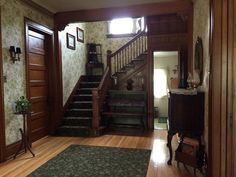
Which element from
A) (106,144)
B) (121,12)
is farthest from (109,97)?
(121,12)

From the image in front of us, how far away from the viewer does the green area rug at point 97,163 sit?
2951mm

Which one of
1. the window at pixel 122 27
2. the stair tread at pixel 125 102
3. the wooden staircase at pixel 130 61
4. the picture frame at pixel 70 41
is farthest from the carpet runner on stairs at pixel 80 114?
the window at pixel 122 27

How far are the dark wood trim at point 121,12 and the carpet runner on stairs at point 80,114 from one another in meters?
2.02

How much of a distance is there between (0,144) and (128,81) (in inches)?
155

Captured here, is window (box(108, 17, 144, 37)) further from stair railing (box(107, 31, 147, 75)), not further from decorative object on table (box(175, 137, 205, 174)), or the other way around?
decorative object on table (box(175, 137, 205, 174))

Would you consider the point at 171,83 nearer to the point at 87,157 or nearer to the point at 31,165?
the point at 87,157

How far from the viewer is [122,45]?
7379 millimetres

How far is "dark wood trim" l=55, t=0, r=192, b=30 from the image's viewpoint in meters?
4.37

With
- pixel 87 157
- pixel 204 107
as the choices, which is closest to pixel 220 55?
pixel 204 107

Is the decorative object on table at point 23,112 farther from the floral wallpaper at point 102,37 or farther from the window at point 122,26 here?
the window at point 122,26

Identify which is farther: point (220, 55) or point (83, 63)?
point (83, 63)

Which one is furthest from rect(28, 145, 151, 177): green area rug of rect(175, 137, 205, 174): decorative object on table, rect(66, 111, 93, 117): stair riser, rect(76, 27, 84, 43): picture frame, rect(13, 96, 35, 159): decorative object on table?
rect(76, 27, 84, 43): picture frame

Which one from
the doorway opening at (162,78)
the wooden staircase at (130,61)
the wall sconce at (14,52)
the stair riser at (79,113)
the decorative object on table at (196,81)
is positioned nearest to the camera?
the decorative object on table at (196,81)

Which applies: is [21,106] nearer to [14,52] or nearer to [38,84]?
[14,52]
